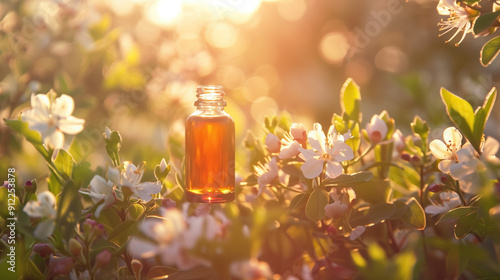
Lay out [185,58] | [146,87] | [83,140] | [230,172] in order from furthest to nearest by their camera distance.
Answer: [185,58]
[146,87]
[83,140]
[230,172]

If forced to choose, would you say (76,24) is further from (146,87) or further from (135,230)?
(135,230)

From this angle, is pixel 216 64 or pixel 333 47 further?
pixel 333 47

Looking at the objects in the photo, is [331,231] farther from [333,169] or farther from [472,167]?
[472,167]

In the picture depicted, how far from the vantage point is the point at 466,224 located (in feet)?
3.11

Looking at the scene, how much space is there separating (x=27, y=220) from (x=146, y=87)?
6.20 feet

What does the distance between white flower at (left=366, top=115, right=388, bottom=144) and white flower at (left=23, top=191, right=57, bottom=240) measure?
2.14 ft

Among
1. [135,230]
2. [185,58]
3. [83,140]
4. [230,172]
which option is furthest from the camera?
[185,58]

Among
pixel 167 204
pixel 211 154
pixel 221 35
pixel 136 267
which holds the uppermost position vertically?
pixel 221 35

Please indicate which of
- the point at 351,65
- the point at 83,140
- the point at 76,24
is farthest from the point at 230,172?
the point at 351,65

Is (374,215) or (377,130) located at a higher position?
(377,130)

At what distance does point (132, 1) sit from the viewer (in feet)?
13.3

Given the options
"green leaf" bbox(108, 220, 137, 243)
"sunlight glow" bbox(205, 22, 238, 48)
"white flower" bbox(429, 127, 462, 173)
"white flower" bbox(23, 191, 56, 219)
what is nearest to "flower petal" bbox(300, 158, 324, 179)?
"white flower" bbox(429, 127, 462, 173)

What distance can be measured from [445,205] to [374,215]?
166mm

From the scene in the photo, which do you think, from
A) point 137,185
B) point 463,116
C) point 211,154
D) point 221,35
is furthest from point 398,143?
point 221,35
